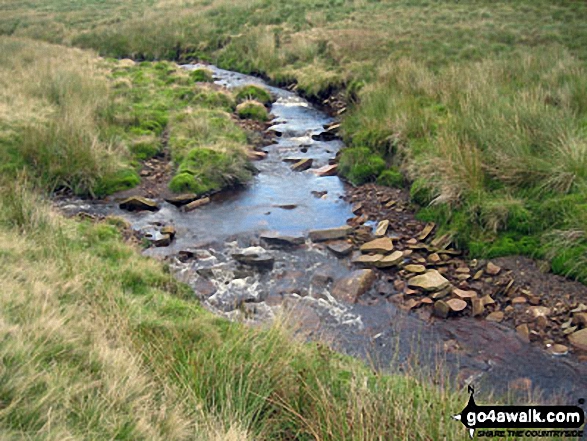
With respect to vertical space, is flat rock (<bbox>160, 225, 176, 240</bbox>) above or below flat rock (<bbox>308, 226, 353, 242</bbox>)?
above

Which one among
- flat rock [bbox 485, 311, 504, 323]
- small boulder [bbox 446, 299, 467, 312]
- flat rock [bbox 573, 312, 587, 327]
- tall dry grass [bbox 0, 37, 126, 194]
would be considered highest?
tall dry grass [bbox 0, 37, 126, 194]

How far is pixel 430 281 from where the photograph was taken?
24.8 ft

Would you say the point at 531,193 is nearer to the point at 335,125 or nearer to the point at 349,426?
the point at 349,426

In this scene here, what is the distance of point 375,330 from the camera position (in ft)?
22.0

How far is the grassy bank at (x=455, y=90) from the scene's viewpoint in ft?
27.1

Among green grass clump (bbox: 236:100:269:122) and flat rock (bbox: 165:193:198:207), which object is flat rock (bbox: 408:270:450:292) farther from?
green grass clump (bbox: 236:100:269:122)

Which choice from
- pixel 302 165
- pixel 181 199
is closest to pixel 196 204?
pixel 181 199

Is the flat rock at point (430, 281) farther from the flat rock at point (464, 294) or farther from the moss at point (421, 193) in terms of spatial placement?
the moss at point (421, 193)

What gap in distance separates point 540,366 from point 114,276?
470 centimetres

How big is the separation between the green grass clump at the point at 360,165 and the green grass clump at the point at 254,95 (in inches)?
251

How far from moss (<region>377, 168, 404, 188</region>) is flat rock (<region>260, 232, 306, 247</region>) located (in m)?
2.55

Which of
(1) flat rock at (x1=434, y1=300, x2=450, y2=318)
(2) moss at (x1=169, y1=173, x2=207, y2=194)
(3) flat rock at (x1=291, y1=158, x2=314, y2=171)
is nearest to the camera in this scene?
(1) flat rock at (x1=434, y1=300, x2=450, y2=318)

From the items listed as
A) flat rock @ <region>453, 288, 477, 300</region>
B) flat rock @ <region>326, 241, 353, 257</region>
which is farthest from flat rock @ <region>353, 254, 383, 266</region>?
flat rock @ <region>453, 288, 477, 300</region>

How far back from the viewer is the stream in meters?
5.84
